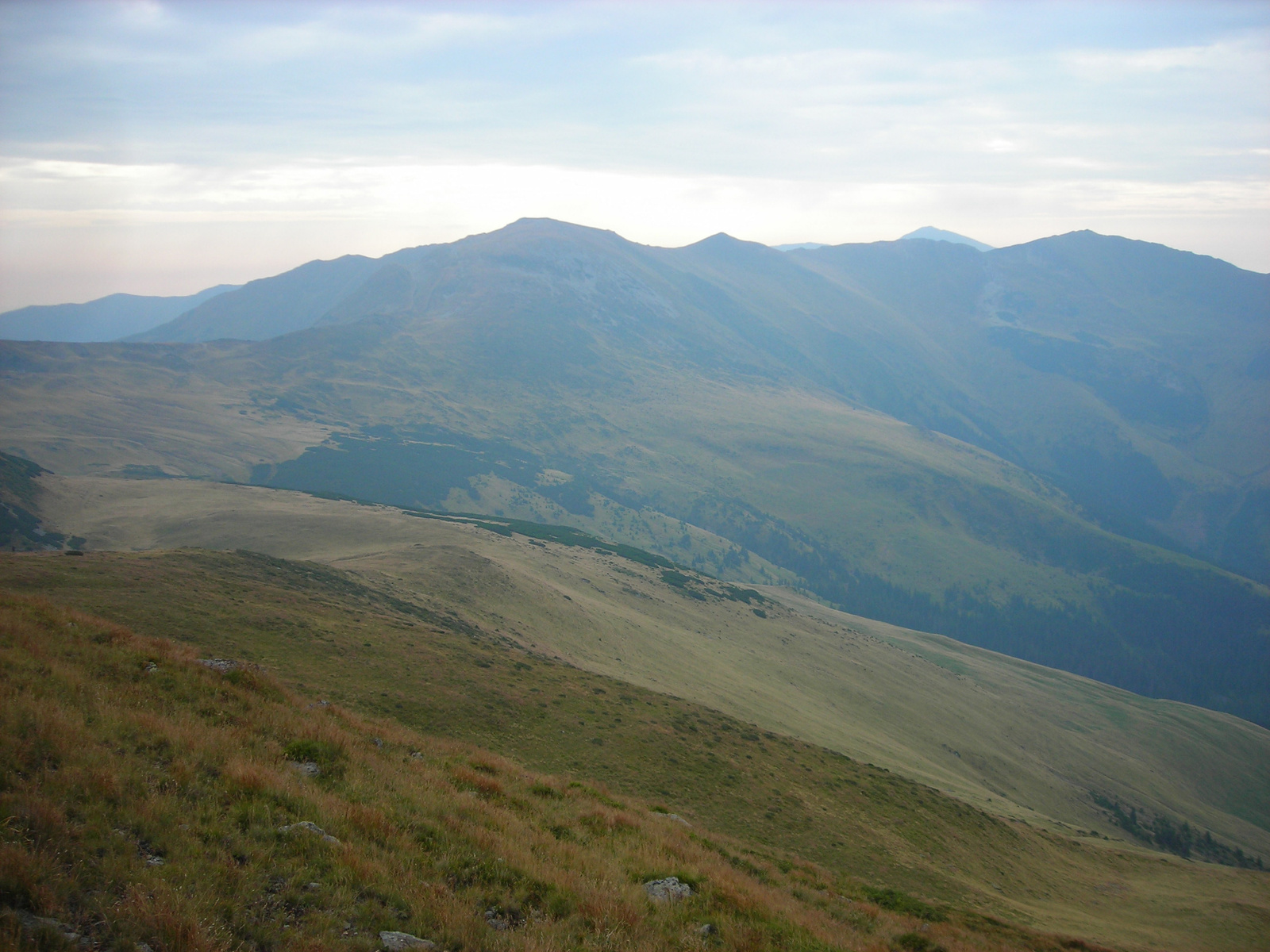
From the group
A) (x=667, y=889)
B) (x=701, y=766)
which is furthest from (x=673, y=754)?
(x=667, y=889)

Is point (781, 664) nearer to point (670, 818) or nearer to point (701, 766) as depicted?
point (701, 766)

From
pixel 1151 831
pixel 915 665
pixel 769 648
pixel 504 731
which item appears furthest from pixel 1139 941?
pixel 915 665

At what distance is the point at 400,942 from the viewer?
8.47 meters

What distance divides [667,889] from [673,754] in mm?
21265

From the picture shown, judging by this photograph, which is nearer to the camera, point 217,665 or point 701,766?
point 217,665

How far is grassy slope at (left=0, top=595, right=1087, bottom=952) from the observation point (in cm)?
797

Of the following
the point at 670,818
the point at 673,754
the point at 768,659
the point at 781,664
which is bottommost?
the point at 781,664

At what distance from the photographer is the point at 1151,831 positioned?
85.1 m

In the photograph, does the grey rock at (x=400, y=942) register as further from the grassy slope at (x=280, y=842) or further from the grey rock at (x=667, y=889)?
the grey rock at (x=667, y=889)

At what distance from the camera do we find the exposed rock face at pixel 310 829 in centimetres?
1012

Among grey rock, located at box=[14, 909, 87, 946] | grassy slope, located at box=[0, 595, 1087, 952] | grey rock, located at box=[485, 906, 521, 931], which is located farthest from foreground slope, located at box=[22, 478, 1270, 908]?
grey rock, located at box=[14, 909, 87, 946]

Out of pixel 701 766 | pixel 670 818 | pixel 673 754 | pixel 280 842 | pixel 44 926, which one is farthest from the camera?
pixel 673 754

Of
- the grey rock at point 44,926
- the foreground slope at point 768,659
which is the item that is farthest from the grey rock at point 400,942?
the foreground slope at point 768,659

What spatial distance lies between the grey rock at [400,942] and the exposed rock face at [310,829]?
2.09 meters
